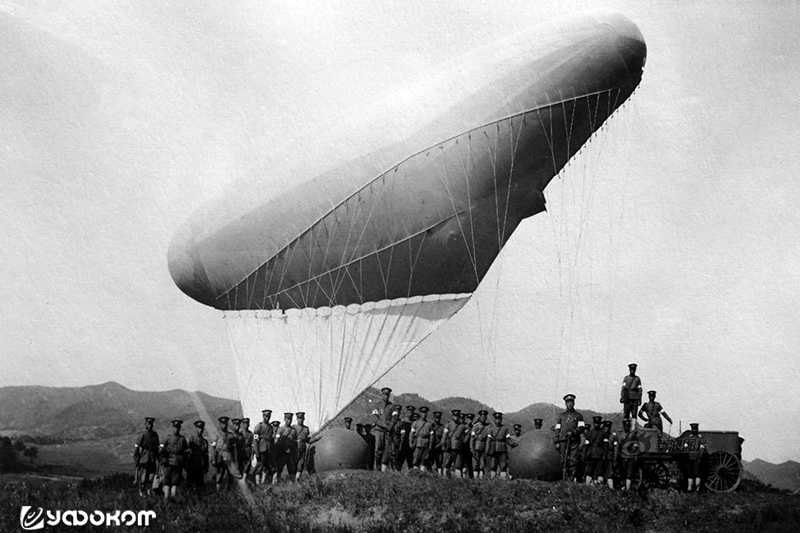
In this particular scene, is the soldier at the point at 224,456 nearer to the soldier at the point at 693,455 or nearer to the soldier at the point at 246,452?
the soldier at the point at 246,452

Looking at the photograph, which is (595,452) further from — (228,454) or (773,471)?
(773,471)

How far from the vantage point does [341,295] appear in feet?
63.0

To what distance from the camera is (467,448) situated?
15.4 m

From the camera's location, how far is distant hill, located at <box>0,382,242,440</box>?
3569 cm

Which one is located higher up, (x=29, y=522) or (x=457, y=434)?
(x=457, y=434)

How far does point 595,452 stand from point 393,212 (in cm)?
719

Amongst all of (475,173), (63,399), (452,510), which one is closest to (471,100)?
(475,173)

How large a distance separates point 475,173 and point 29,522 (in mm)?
11157

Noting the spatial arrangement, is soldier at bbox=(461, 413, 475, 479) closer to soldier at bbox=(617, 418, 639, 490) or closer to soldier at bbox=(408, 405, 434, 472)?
soldier at bbox=(408, 405, 434, 472)

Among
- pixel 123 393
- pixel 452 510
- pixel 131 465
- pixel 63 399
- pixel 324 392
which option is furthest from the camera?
pixel 123 393

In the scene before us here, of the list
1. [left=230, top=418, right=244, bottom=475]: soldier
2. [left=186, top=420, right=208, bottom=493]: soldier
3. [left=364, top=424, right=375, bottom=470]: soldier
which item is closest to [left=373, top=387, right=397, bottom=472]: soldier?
[left=364, top=424, right=375, bottom=470]: soldier

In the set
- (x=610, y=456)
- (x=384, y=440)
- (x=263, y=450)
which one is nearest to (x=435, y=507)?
(x=610, y=456)

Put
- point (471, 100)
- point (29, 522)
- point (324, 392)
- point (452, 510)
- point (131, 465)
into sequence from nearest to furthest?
1. point (29, 522)
2. point (452, 510)
3. point (471, 100)
4. point (324, 392)
5. point (131, 465)

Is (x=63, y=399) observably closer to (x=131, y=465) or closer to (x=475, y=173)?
(x=131, y=465)
